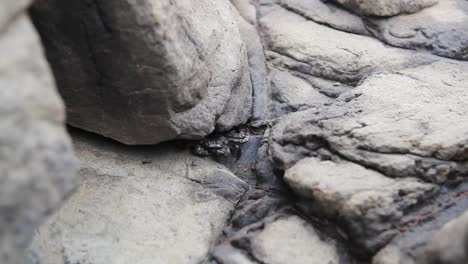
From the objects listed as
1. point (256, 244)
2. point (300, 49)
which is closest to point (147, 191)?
point (256, 244)

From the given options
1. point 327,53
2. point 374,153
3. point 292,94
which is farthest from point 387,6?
point 374,153

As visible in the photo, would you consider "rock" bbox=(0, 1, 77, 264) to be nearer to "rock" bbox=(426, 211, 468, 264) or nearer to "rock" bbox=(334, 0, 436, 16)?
"rock" bbox=(426, 211, 468, 264)

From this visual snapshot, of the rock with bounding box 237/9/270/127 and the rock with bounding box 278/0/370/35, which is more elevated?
the rock with bounding box 278/0/370/35

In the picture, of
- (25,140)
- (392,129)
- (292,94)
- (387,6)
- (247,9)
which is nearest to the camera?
(25,140)

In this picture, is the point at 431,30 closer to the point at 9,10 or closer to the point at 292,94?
the point at 292,94

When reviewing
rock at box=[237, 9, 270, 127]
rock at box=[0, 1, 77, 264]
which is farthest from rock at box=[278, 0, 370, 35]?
rock at box=[0, 1, 77, 264]

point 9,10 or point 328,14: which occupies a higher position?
point 9,10
